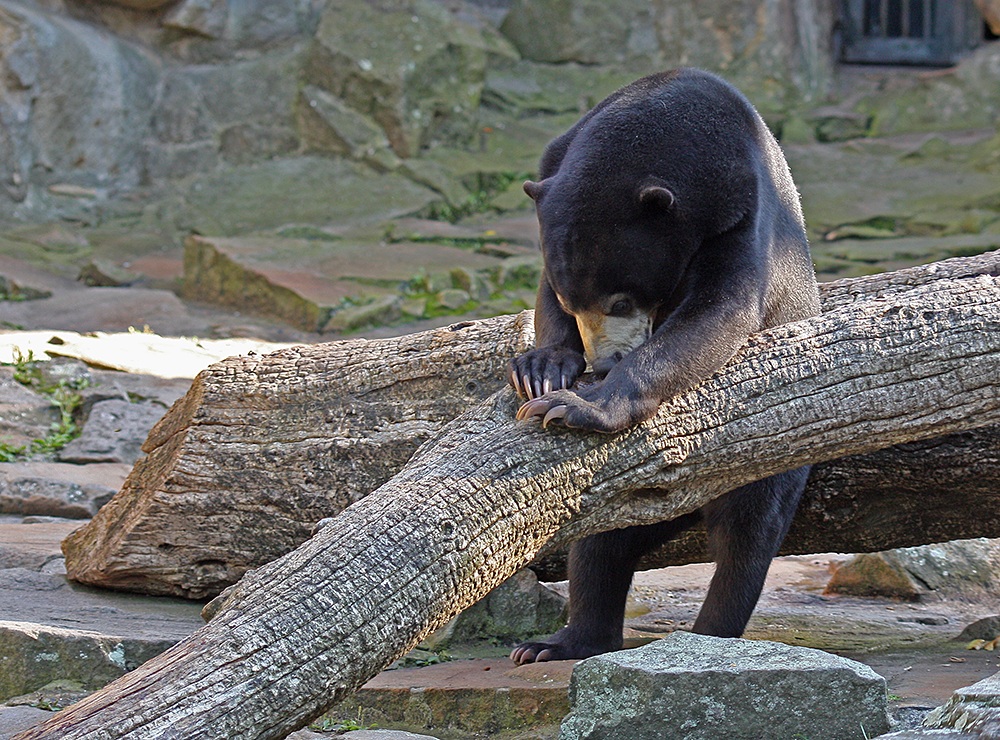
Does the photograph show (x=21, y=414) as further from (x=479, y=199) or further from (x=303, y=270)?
(x=479, y=199)

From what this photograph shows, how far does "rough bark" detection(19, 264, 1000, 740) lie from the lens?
2.41m

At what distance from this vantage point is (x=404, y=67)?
11164mm

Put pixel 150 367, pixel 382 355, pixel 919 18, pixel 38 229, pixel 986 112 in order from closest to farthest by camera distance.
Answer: pixel 382 355, pixel 150 367, pixel 38 229, pixel 986 112, pixel 919 18

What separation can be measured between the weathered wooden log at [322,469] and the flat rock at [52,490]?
1.06 m

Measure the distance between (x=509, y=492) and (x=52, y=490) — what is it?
121 inches

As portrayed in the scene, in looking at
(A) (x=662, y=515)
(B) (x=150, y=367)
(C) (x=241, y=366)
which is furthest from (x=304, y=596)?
(B) (x=150, y=367)

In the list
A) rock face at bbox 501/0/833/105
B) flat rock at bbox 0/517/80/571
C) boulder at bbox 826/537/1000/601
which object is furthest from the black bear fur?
rock face at bbox 501/0/833/105

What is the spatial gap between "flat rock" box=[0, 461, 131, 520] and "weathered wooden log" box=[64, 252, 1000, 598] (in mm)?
1064

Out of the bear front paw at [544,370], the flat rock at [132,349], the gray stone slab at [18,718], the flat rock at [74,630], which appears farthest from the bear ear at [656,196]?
the flat rock at [132,349]

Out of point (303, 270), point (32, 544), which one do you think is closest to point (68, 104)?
point (303, 270)

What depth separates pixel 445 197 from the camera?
35.2 feet

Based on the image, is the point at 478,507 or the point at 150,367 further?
the point at 150,367

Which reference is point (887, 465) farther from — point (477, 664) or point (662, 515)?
point (477, 664)

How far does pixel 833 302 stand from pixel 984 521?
0.80 m
